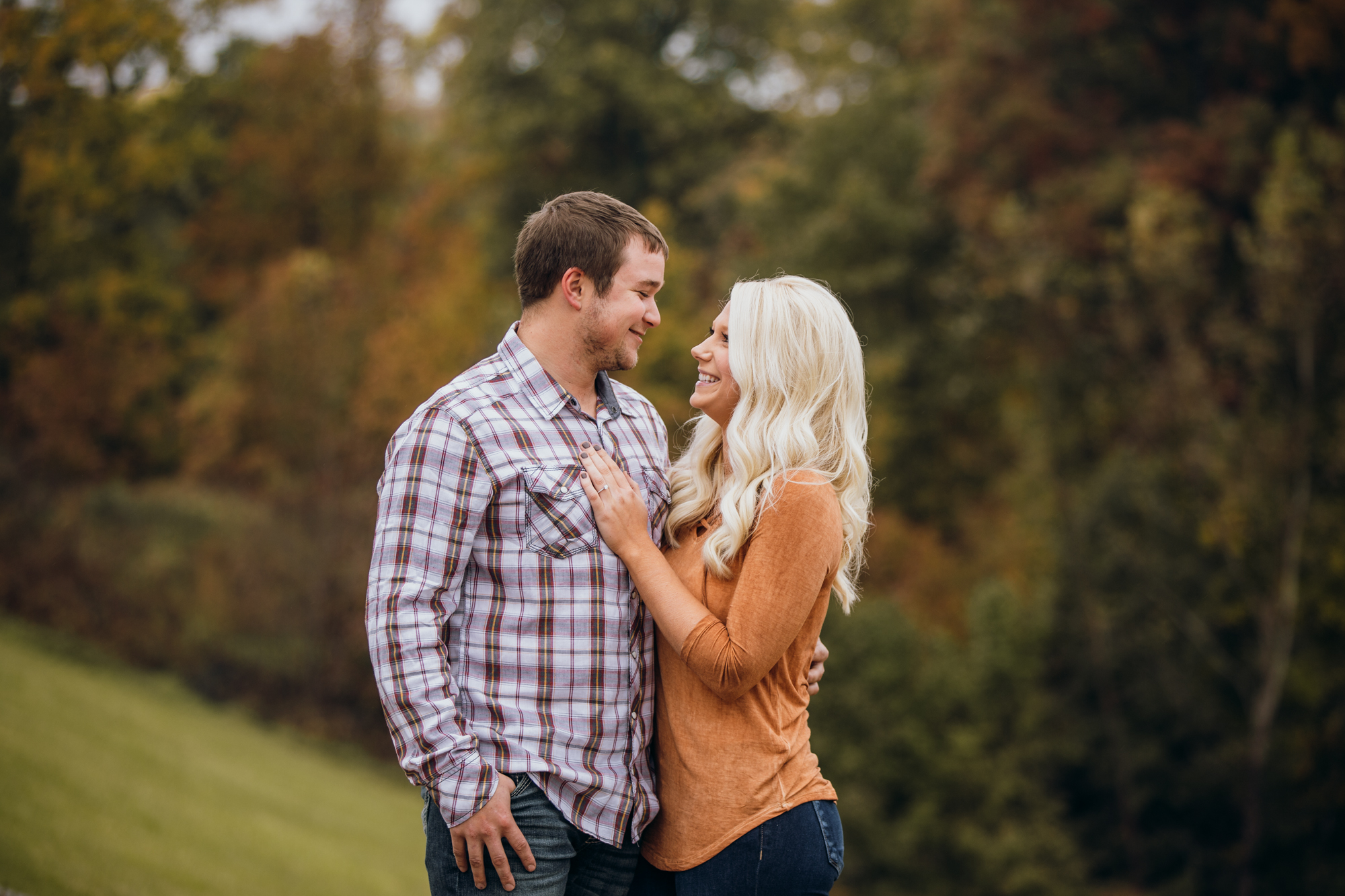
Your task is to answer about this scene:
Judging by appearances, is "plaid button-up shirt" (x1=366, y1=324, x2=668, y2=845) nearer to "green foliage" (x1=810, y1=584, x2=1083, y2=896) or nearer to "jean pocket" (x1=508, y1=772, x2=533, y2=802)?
"jean pocket" (x1=508, y1=772, x2=533, y2=802)

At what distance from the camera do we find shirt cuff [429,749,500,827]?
2057mm

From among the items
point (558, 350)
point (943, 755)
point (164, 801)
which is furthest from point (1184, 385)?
point (558, 350)

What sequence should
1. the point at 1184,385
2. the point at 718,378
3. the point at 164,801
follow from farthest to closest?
the point at 1184,385 → the point at 164,801 → the point at 718,378

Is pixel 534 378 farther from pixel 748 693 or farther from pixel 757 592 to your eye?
pixel 748 693

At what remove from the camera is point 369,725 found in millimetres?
15961

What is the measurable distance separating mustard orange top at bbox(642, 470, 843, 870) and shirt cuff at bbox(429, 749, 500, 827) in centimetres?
47

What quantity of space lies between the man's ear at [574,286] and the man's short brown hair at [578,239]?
1 cm

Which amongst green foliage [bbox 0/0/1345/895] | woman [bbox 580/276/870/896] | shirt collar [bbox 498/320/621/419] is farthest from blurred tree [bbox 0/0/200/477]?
woman [bbox 580/276/870/896]

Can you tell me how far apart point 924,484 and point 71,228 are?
15611 mm

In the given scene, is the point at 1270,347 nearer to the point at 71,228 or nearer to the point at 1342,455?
the point at 1342,455

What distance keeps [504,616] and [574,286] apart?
2.44 feet

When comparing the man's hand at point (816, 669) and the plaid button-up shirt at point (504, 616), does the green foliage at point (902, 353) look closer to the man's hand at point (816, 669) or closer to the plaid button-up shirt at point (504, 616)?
the man's hand at point (816, 669)

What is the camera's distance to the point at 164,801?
9008 millimetres

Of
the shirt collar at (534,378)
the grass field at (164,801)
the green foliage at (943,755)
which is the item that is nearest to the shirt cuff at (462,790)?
the shirt collar at (534,378)
